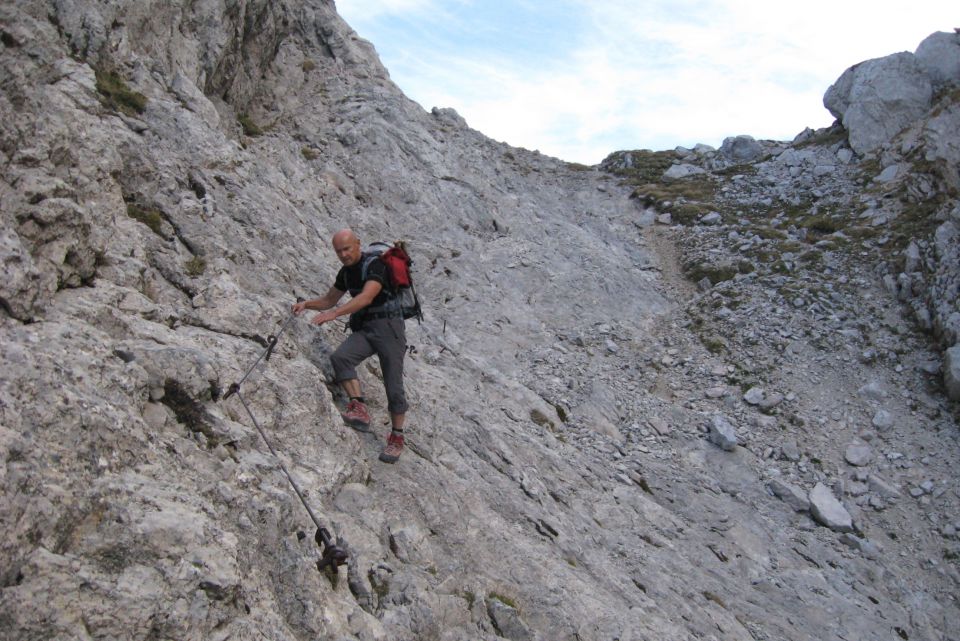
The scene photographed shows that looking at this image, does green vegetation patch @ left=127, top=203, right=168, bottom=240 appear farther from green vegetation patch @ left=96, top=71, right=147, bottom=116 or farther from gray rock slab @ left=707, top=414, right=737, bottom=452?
gray rock slab @ left=707, top=414, right=737, bottom=452

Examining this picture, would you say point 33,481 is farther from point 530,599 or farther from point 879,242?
point 879,242

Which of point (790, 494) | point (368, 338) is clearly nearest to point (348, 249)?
point (368, 338)

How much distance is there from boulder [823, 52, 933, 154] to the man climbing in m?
37.5

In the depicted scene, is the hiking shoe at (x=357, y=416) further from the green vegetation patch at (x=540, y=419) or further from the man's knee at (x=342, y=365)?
the green vegetation patch at (x=540, y=419)

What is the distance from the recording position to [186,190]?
12078 millimetres

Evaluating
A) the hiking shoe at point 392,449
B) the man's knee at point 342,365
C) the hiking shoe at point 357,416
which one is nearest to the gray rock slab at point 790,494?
the hiking shoe at point 392,449

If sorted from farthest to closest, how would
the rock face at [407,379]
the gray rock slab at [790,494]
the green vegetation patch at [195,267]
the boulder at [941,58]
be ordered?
1. the boulder at [941,58]
2. the gray rock slab at [790,494]
3. the green vegetation patch at [195,267]
4. the rock face at [407,379]

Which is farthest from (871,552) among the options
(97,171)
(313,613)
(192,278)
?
(97,171)

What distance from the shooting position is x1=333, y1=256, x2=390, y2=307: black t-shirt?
866 cm

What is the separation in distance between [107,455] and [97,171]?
618cm

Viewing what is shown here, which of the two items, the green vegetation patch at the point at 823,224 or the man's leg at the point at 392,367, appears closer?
the man's leg at the point at 392,367

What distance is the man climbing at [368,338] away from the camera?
→ 28.7ft

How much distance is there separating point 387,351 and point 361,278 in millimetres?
1097

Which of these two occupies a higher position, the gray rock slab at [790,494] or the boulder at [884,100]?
the boulder at [884,100]
